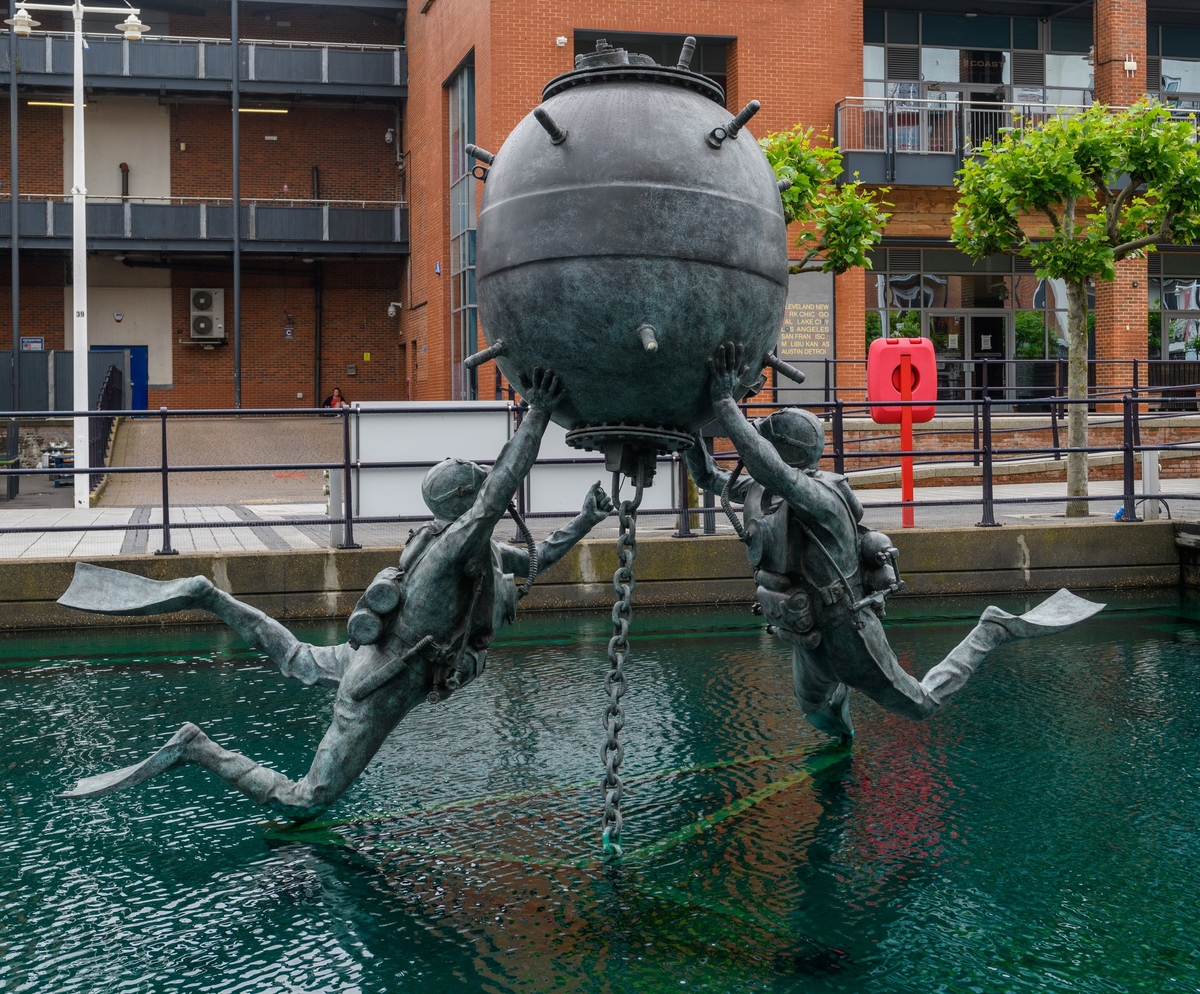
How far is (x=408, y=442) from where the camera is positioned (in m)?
11.8

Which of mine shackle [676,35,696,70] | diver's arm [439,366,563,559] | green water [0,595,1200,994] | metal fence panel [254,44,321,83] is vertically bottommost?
green water [0,595,1200,994]

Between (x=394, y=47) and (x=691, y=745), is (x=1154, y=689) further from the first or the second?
(x=394, y=47)

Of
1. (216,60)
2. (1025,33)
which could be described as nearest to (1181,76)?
(1025,33)

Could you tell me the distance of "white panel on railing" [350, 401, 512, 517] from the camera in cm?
1152

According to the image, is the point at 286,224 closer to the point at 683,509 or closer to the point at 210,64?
the point at 210,64

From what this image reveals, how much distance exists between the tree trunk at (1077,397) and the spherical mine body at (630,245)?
9606 mm

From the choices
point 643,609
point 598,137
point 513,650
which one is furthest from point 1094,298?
point 598,137

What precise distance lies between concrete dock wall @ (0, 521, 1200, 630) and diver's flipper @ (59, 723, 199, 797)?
5.55 meters

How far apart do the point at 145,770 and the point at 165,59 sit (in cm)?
3089

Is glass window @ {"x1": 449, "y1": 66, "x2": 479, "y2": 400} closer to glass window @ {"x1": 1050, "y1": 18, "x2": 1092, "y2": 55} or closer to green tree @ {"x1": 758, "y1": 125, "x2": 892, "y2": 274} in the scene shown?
green tree @ {"x1": 758, "y1": 125, "x2": 892, "y2": 274}

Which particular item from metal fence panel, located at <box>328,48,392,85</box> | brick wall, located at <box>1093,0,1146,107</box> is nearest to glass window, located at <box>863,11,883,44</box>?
brick wall, located at <box>1093,0,1146,107</box>

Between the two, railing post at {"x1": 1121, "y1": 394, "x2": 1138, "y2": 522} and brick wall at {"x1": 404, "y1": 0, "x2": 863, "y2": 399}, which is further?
brick wall at {"x1": 404, "y1": 0, "x2": 863, "y2": 399}

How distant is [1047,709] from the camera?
7129 mm

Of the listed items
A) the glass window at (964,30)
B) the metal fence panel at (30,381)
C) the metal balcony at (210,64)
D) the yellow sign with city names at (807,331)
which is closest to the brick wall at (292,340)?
the metal balcony at (210,64)
